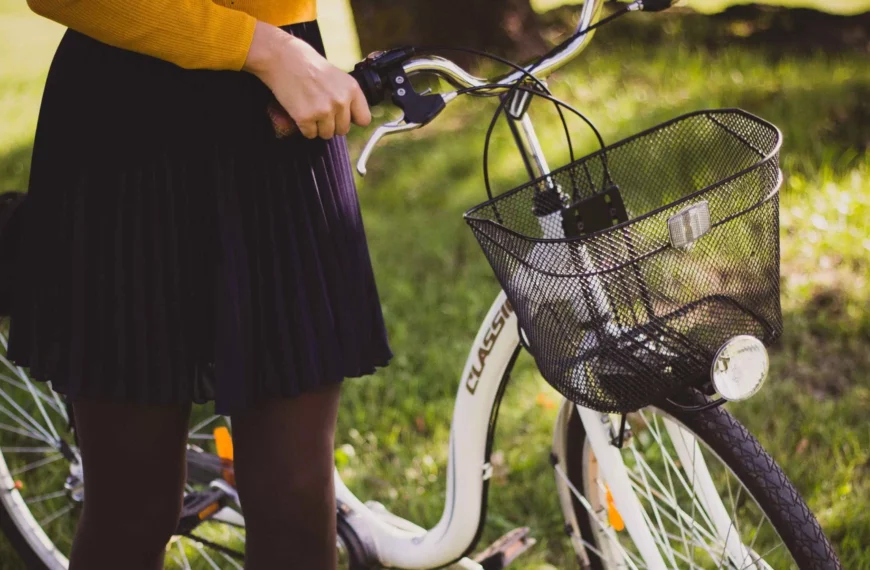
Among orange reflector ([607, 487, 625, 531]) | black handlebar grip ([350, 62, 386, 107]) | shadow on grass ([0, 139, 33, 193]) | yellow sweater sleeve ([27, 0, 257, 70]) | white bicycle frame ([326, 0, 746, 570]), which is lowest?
orange reflector ([607, 487, 625, 531])

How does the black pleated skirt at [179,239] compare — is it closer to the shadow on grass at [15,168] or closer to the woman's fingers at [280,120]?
the woman's fingers at [280,120]

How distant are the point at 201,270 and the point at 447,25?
419 cm

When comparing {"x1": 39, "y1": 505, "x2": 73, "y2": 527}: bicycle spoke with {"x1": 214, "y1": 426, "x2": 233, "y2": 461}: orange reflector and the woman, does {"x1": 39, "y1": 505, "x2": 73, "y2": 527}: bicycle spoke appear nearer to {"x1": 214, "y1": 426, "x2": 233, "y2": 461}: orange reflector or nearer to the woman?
{"x1": 214, "y1": 426, "x2": 233, "y2": 461}: orange reflector

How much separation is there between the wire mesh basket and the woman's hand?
0.25 metres

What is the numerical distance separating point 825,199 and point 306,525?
278 centimetres

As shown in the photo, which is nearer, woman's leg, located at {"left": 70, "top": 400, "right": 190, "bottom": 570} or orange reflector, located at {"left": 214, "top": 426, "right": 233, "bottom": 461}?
woman's leg, located at {"left": 70, "top": 400, "right": 190, "bottom": 570}

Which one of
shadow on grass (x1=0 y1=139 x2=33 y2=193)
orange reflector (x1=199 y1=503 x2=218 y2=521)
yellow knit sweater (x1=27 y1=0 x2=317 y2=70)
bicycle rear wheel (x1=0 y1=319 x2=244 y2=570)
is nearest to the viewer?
yellow knit sweater (x1=27 y1=0 x2=317 y2=70)

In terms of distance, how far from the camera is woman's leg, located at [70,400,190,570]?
1.44m

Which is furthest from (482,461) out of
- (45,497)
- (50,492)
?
(50,492)

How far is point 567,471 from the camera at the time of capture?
190cm

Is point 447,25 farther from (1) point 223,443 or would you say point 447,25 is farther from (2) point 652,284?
(2) point 652,284

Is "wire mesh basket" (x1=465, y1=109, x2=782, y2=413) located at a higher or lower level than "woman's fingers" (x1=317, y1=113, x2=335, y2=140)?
lower

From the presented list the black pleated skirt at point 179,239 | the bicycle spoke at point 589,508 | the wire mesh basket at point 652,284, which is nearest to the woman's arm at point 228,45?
Result: the black pleated skirt at point 179,239

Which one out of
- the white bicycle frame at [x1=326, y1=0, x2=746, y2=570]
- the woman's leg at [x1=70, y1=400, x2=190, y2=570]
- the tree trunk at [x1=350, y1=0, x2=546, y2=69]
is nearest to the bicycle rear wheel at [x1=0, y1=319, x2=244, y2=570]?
the white bicycle frame at [x1=326, y1=0, x2=746, y2=570]
